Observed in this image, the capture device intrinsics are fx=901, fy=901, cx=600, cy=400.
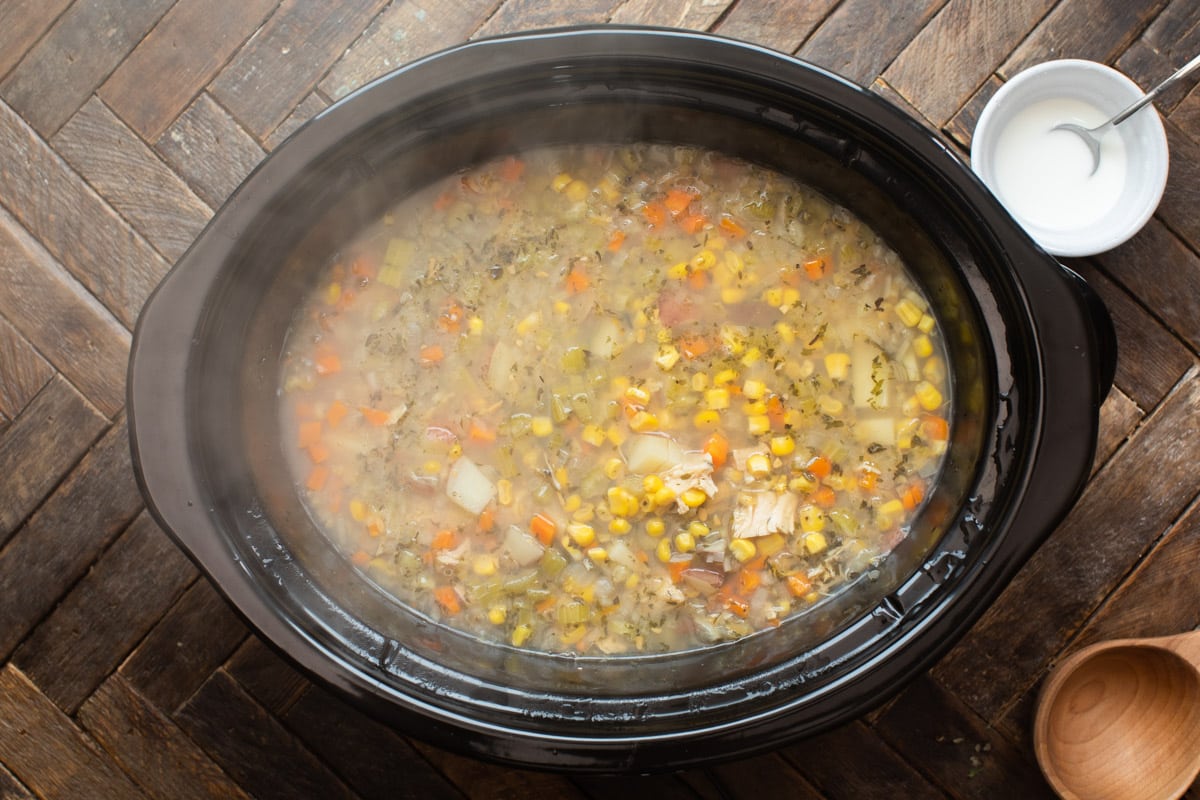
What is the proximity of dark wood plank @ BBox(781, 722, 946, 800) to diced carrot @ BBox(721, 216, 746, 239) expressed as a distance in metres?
1.30

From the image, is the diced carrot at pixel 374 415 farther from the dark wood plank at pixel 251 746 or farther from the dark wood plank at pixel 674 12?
the dark wood plank at pixel 674 12

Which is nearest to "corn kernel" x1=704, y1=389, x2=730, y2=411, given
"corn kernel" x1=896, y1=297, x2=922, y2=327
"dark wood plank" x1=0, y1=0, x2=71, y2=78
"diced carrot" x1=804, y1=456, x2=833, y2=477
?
"diced carrot" x1=804, y1=456, x2=833, y2=477

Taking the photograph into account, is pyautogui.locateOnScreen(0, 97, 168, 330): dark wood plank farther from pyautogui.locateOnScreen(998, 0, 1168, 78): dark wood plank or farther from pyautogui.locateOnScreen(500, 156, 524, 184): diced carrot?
pyautogui.locateOnScreen(998, 0, 1168, 78): dark wood plank

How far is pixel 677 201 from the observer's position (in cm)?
224

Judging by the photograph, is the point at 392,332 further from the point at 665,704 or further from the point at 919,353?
the point at 919,353

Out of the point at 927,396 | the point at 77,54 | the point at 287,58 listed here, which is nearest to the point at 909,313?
the point at 927,396

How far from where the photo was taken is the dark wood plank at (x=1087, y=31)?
2.40 m

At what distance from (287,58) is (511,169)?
2.41ft

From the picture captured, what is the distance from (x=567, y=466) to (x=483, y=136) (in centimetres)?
80

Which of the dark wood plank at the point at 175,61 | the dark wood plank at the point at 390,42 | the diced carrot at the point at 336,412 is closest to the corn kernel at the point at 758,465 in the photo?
the diced carrot at the point at 336,412

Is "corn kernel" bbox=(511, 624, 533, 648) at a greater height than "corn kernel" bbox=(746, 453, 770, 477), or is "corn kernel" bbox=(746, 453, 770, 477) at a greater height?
"corn kernel" bbox=(746, 453, 770, 477)

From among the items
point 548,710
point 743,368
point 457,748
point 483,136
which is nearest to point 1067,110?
point 743,368

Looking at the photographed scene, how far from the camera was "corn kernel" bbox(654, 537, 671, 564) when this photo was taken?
2.19 meters

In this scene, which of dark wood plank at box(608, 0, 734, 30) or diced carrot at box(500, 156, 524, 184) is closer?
diced carrot at box(500, 156, 524, 184)
